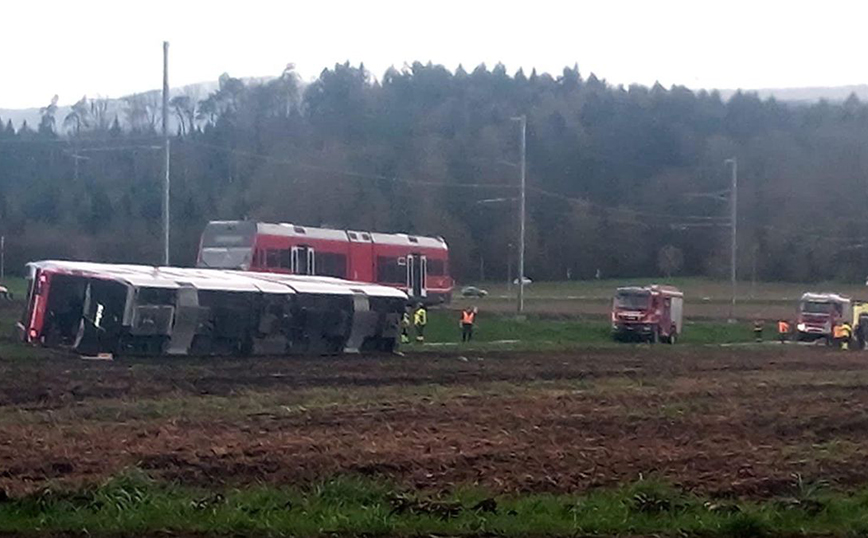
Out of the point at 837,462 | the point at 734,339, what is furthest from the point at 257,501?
the point at 734,339

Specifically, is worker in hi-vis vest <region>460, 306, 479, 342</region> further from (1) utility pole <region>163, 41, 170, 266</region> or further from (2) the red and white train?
(1) utility pole <region>163, 41, 170, 266</region>

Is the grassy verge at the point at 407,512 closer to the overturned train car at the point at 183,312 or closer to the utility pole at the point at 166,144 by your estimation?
the overturned train car at the point at 183,312

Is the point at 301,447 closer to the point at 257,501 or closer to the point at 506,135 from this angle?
the point at 257,501

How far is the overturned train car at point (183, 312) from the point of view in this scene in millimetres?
33562

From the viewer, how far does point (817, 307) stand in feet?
208

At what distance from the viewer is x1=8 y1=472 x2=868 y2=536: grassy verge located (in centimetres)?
1133

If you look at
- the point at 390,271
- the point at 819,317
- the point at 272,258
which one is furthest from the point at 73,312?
the point at 819,317

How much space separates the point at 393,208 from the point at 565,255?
43.9 ft

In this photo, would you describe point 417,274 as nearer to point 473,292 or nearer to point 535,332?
point 535,332

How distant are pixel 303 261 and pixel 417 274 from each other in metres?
8.38

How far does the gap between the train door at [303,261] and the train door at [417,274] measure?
682cm

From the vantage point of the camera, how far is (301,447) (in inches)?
640

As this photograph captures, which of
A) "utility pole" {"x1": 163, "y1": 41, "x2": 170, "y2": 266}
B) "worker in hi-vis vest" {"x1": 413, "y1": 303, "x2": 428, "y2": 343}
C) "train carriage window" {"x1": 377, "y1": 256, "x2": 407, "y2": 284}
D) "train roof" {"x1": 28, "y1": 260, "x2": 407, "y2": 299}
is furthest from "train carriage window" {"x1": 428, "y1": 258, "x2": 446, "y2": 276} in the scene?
"train roof" {"x1": 28, "y1": 260, "x2": 407, "y2": 299}

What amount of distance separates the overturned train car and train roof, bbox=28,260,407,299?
36mm
